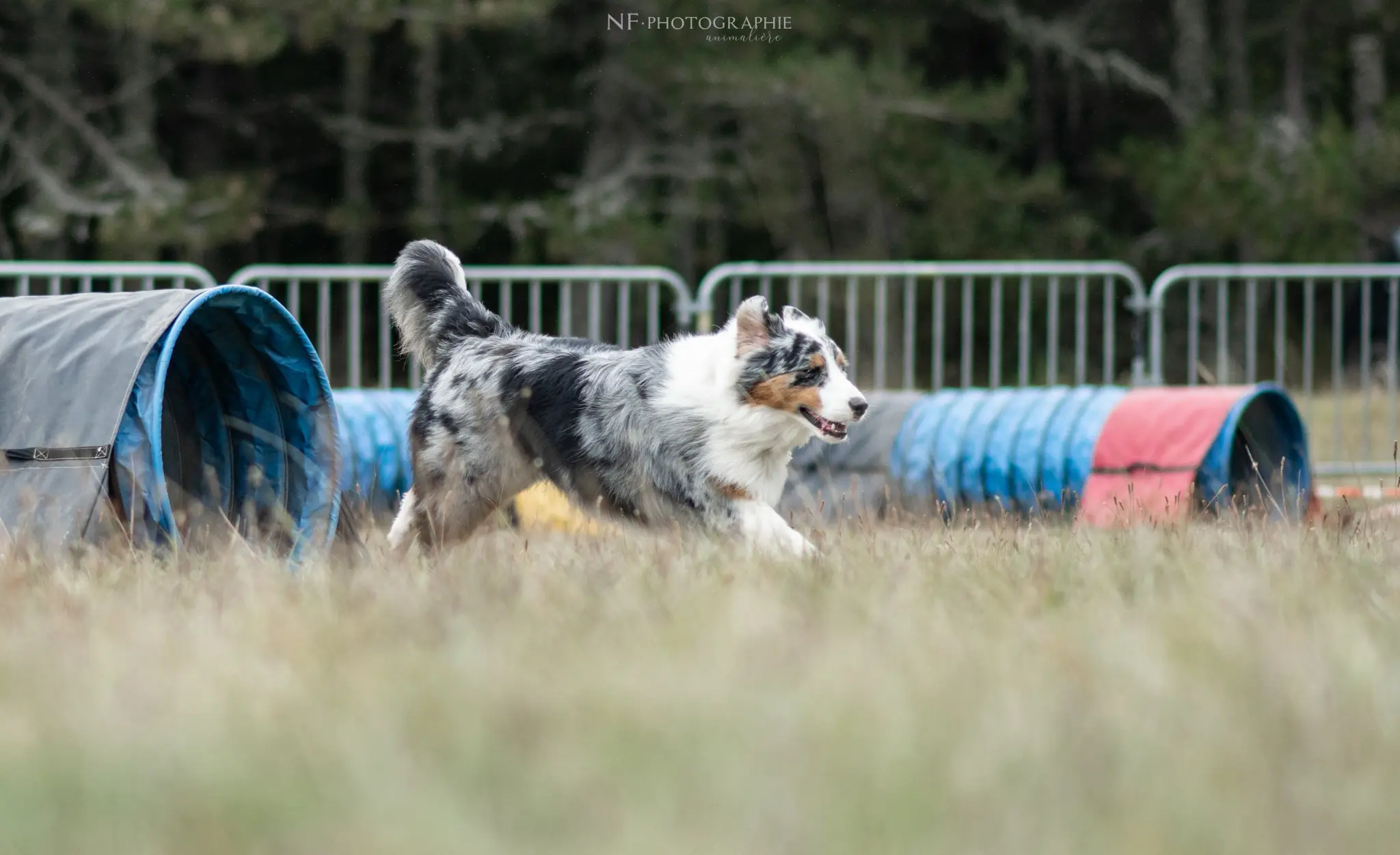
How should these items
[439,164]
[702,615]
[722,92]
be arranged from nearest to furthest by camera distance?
[702,615] → [722,92] → [439,164]

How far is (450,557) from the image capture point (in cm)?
432

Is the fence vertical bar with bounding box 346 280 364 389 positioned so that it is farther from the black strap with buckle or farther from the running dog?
the black strap with buckle

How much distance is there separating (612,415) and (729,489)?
477mm

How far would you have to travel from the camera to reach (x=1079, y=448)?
7.24 m

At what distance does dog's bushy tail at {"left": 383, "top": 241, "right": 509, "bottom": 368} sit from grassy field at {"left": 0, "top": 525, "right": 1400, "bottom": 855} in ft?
6.82

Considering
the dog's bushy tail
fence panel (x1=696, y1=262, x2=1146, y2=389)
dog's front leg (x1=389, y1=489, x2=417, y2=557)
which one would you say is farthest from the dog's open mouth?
fence panel (x1=696, y1=262, x2=1146, y2=389)

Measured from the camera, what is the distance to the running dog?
5328 mm

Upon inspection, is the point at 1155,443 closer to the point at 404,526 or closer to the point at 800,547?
the point at 800,547

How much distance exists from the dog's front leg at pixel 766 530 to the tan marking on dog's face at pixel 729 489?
0.02 m

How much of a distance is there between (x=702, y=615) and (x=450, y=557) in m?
1.26

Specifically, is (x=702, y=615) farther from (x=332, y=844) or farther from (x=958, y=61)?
(x=958, y=61)

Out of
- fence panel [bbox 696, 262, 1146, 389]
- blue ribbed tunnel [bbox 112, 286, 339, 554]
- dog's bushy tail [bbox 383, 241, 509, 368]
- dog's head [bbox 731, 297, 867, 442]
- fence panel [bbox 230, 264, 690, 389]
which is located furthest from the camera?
fence panel [bbox 696, 262, 1146, 389]

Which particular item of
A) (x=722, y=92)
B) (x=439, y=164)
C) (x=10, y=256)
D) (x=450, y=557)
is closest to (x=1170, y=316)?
(x=722, y=92)

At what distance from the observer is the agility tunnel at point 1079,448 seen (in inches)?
273
